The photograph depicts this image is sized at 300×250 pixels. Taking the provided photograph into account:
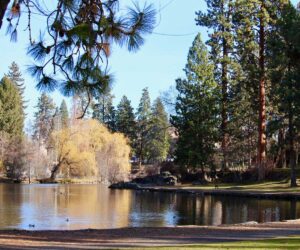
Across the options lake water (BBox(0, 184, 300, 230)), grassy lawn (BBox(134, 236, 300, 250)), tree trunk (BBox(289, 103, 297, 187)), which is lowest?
lake water (BBox(0, 184, 300, 230))

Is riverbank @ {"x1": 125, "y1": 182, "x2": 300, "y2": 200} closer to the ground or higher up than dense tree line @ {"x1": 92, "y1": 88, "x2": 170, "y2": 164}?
closer to the ground

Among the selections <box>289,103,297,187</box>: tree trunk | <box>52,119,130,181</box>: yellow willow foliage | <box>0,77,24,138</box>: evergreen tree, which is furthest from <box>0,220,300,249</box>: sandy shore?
<box>0,77,24,138</box>: evergreen tree

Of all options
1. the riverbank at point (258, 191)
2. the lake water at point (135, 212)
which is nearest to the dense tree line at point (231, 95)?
the riverbank at point (258, 191)

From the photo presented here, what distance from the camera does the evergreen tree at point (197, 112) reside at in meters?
52.2

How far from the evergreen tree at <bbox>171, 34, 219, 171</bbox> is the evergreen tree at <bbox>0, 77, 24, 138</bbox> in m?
35.6

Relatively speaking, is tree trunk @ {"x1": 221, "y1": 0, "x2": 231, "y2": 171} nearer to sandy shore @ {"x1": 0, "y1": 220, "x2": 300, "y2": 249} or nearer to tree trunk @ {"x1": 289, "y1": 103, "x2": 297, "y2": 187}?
tree trunk @ {"x1": 289, "y1": 103, "x2": 297, "y2": 187}

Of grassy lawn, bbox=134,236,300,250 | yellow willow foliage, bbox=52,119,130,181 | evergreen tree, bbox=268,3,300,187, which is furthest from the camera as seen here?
yellow willow foliage, bbox=52,119,130,181

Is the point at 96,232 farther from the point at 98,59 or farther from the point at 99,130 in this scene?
the point at 99,130

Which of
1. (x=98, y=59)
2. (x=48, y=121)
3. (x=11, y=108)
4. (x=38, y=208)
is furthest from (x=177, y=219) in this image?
(x=48, y=121)

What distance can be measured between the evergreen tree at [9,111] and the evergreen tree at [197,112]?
35573mm

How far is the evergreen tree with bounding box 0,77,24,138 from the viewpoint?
81812 millimetres

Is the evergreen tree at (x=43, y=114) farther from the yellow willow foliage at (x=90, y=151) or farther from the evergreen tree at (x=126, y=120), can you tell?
the yellow willow foliage at (x=90, y=151)

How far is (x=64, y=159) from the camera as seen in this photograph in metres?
67.4

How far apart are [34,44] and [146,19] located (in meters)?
1.98
